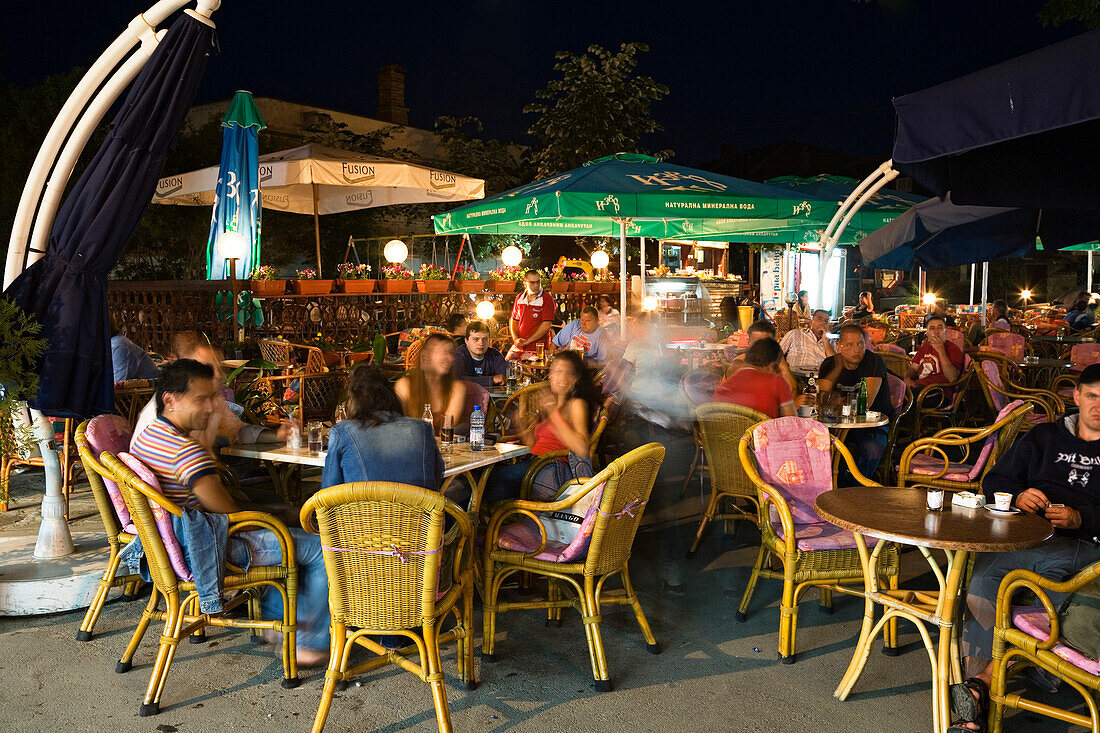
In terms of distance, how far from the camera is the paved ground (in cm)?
356

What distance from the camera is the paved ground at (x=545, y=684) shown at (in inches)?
140

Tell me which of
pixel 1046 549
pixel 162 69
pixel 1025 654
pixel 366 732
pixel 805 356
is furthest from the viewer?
pixel 805 356

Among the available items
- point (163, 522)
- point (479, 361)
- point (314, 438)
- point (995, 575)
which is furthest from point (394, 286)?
point (995, 575)

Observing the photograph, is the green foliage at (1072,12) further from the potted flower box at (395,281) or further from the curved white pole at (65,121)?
Result: the potted flower box at (395,281)

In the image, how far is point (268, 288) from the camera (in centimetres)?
1085

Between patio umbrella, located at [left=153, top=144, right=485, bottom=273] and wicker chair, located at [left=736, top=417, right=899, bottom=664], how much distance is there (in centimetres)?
678

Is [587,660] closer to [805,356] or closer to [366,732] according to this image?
[366,732]

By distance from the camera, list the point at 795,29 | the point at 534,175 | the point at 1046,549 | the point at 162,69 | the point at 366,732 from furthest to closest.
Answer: the point at 795,29 → the point at 534,175 → the point at 162,69 → the point at 1046,549 → the point at 366,732

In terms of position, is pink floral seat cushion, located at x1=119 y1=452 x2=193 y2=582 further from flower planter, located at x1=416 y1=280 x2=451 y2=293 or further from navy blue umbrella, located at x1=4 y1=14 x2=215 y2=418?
flower planter, located at x1=416 y1=280 x2=451 y2=293

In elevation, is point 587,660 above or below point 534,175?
below

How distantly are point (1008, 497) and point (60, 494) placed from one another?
4.84 metres

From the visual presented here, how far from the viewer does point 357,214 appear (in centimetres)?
2155

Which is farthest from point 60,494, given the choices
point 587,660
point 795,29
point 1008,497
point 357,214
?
point 795,29

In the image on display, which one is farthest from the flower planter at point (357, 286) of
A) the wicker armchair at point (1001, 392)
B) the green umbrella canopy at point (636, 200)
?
the wicker armchair at point (1001, 392)
